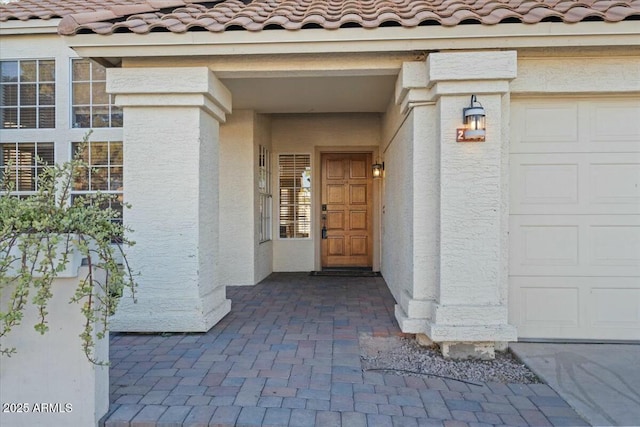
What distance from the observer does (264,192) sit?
7629mm

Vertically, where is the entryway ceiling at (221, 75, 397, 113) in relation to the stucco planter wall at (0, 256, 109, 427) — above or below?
above

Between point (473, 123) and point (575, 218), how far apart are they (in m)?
1.48

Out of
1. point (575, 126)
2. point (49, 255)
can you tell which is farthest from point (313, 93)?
point (49, 255)

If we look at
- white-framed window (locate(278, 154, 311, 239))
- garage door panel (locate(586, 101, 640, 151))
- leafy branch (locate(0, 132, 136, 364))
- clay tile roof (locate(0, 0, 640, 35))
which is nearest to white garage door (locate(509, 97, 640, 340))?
garage door panel (locate(586, 101, 640, 151))

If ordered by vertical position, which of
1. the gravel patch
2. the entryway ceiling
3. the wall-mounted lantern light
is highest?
the entryway ceiling

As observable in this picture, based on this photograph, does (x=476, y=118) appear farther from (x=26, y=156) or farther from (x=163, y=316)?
(x=26, y=156)

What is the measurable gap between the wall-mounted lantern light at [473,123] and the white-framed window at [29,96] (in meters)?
5.71

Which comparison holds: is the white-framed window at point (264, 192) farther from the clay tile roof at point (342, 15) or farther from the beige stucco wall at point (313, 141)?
the clay tile roof at point (342, 15)

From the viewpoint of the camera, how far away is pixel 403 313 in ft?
14.8

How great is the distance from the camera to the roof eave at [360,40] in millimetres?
3727

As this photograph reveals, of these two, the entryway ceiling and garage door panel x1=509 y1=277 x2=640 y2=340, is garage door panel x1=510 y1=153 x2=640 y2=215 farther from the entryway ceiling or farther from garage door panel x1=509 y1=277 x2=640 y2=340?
the entryway ceiling

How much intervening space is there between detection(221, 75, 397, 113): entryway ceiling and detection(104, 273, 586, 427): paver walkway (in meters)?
2.85

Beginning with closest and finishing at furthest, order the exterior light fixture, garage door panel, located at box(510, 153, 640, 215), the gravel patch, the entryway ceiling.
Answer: the gravel patch → garage door panel, located at box(510, 153, 640, 215) → the entryway ceiling → the exterior light fixture

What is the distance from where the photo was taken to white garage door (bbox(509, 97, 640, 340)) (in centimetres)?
407
